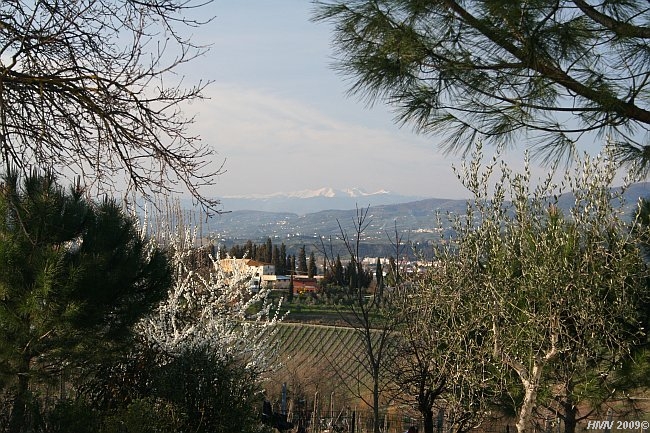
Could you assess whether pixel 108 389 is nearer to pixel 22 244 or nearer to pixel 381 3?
pixel 22 244

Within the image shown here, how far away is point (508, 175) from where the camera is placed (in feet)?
27.1

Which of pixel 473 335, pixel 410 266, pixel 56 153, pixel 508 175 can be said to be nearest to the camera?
pixel 56 153

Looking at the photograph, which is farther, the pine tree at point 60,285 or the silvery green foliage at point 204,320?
the silvery green foliage at point 204,320

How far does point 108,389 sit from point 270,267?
227ft

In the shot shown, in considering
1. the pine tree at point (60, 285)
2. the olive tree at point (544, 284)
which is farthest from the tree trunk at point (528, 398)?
the pine tree at point (60, 285)

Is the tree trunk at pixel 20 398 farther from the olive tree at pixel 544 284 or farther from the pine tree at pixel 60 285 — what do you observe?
the olive tree at pixel 544 284

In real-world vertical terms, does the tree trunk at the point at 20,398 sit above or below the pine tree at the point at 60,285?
below

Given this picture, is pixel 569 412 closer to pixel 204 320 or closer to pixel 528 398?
pixel 528 398

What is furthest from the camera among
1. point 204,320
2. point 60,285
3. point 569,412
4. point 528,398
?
point 204,320

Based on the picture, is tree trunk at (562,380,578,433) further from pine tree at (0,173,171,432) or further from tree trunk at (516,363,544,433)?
Answer: pine tree at (0,173,171,432)

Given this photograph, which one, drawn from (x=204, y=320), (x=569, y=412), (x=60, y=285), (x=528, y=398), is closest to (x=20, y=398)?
(x=60, y=285)

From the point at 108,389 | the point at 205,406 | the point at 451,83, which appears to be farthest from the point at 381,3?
the point at 108,389

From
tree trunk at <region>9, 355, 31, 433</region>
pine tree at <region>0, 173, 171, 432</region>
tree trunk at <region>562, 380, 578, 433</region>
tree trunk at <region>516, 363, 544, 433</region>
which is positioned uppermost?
pine tree at <region>0, 173, 171, 432</region>

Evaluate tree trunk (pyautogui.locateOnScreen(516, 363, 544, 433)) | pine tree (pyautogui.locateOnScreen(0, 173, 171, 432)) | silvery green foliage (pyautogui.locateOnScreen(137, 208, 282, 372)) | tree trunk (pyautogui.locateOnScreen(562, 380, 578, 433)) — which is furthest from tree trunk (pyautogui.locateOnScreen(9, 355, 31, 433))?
tree trunk (pyautogui.locateOnScreen(562, 380, 578, 433))
